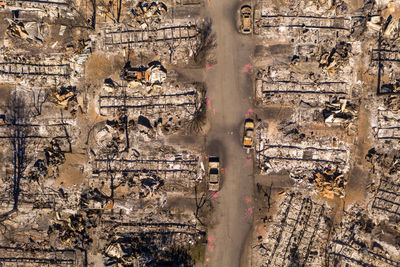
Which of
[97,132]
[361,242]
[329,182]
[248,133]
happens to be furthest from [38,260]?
[361,242]

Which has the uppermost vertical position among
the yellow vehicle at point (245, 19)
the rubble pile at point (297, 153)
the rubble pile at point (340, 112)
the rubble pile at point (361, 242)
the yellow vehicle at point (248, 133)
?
the yellow vehicle at point (245, 19)

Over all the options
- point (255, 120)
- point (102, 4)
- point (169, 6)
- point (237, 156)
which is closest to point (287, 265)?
point (237, 156)

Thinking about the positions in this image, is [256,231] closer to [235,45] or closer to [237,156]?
[237,156]

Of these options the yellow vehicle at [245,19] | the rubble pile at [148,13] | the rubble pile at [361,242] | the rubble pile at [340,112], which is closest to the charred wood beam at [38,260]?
the rubble pile at [148,13]

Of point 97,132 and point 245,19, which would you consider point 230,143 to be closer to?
point 245,19

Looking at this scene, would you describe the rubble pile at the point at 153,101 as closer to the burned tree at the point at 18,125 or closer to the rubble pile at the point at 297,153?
the rubble pile at the point at 297,153
